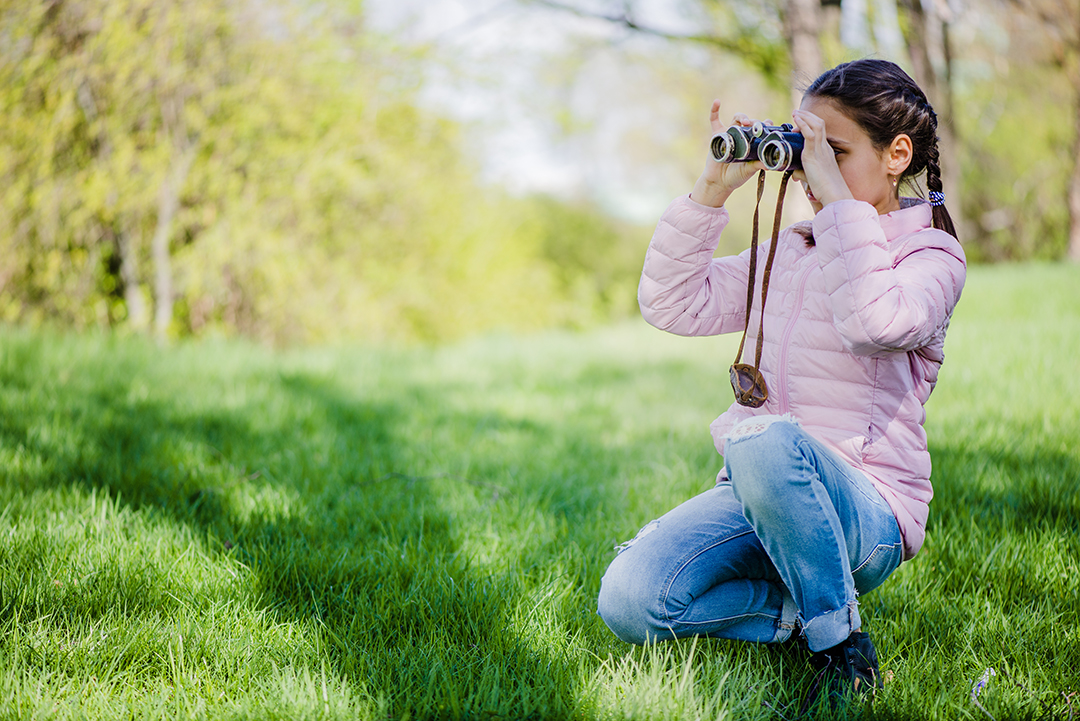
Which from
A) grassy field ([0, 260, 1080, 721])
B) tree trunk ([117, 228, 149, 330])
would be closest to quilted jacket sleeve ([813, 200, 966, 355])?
grassy field ([0, 260, 1080, 721])

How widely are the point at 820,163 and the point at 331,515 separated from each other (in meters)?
1.82

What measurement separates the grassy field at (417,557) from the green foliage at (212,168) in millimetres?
1674

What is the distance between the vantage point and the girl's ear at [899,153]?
1587 mm

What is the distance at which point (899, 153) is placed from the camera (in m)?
1.60

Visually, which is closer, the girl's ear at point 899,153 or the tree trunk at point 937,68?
the girl's ear at point 899,153

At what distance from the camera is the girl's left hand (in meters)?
1.49

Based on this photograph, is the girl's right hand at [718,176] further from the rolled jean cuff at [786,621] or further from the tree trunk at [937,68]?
the tree trunk at [937,68]

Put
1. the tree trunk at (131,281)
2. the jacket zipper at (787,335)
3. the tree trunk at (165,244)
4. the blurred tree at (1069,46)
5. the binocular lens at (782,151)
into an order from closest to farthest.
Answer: the binocular lens at (782,151) → the jacket zipper at (787,335) → the tree trunk at (165,244) → the tree trunk at (131,281) → the blurred tree at (1069,46)

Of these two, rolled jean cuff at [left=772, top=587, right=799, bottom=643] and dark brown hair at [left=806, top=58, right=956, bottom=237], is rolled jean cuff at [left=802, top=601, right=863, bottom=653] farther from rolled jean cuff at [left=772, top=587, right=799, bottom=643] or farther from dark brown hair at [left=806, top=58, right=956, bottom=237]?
dark brown hair at [left=806, top=58, right=956, bottom=237]

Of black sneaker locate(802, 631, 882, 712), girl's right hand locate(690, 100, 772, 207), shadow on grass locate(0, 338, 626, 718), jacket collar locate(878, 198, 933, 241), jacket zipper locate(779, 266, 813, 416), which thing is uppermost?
girl's right hand locate(690, 100, 772, 207)

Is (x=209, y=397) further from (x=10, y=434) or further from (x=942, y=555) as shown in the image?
(x=942, y=555)

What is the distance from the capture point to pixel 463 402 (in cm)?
428

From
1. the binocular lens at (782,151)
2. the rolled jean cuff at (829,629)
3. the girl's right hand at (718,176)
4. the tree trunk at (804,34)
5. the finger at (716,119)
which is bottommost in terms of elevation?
the rolled jean cuff at (829,629)

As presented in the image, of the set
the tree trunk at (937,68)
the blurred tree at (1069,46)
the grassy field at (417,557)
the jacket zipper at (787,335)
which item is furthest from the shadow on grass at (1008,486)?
the blurred tree at (1069,46)
